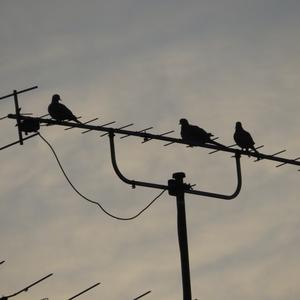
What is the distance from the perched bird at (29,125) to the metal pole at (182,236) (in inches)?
79.8

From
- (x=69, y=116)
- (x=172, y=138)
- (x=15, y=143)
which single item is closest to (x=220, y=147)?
(x=172, y=138)

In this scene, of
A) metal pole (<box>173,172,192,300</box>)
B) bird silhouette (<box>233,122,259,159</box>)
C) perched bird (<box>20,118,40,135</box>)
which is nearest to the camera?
metal pole (<box>173,172,192,300</box>)

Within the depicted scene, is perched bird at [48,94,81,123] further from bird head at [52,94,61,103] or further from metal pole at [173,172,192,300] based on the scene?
metal pole at [173,172,192,300]

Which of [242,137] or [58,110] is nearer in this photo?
[58,110]

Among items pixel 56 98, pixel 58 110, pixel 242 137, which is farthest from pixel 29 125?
pixel 242 137

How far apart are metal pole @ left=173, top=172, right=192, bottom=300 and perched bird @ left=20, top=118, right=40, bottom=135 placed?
2.03 metres

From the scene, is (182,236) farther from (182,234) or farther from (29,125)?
(29,125)

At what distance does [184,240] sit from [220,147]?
95.3 inches

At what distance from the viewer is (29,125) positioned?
32.6 feet

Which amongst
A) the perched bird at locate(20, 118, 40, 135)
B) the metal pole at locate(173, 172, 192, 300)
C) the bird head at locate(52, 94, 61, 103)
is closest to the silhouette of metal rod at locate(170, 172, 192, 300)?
the metal pole at locate(173, 172, 192, 300)

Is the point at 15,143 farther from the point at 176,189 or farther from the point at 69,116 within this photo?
the point at 69,116

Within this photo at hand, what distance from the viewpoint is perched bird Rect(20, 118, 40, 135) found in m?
9.91

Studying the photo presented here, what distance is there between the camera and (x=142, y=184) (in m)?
9.08

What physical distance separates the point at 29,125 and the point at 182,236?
2550 mm
